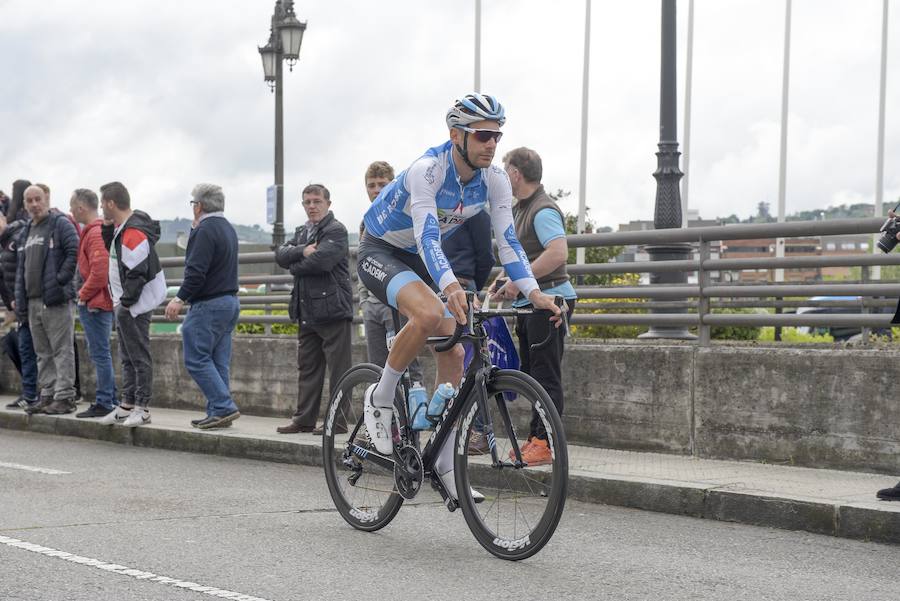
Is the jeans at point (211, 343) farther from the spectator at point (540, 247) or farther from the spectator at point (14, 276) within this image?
the spectator at point (540, 247)

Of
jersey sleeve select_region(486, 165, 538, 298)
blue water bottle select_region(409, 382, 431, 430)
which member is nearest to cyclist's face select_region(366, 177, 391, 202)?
jersey sleeve select_region(486, 165, 538, 298)

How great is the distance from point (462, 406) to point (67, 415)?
24.6 feet

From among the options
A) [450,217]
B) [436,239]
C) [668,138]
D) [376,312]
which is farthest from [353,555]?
[668,138]

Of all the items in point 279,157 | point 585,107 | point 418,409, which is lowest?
point 418,409

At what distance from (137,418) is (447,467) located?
19.7ft

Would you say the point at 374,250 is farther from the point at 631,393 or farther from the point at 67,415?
the point at 67,415

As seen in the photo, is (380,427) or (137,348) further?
(137,348)

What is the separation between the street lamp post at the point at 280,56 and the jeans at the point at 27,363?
318 inches

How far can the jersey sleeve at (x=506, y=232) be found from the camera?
20.0ft

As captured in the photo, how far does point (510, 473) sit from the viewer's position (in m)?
A: 5.63

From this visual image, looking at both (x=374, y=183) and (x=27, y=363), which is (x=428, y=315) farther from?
(x=27, y=363)

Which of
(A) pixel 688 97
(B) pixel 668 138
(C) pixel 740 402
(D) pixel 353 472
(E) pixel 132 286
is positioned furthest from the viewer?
(A) pixel 688 97

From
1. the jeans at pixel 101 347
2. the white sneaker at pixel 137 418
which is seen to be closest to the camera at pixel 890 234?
the white sneaker at pixel 137 418

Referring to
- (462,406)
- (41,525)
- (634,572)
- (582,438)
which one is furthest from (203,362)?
(634,572)
